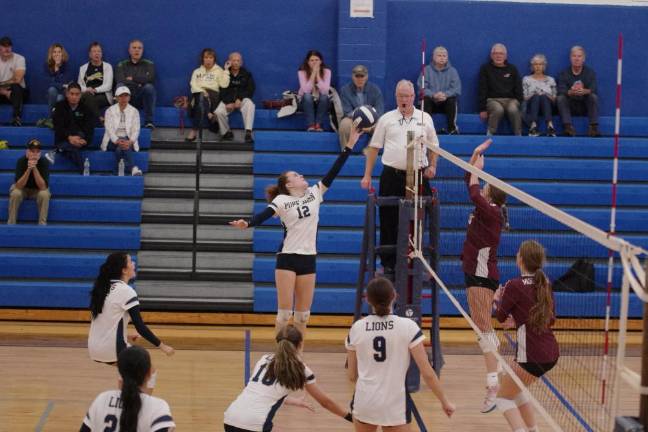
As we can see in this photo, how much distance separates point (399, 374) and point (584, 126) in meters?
10.3

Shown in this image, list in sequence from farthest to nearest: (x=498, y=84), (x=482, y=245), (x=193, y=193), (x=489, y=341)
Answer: (x=498, y=84)
(x=193, y=193)
(x=482, y=245)
(x=489, y=341)

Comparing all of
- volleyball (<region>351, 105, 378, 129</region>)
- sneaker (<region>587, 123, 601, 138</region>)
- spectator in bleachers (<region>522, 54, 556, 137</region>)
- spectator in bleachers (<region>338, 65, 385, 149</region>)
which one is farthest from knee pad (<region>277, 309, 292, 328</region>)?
sneaker (<region>587, 123, 601, 138</region>)

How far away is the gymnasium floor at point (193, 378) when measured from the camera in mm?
Answer: 8711

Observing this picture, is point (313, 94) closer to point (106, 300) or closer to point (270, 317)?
point (270, 317)

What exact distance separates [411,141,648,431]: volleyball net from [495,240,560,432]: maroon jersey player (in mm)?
112

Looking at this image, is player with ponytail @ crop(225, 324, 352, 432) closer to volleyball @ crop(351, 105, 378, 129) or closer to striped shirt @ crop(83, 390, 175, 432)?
striped shirt @ crop(83, 390, 175, 432)

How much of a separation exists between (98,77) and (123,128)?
4.65ft

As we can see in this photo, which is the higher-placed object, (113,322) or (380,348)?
(380,348)

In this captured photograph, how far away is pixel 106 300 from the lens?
25.7 ft

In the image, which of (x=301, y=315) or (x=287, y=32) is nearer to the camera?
(x=301, y=315)

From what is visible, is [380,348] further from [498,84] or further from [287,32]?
[287,32]

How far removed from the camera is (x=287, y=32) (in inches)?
634

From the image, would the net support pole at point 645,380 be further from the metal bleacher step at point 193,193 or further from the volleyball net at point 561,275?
the metal bleacher step at point 193,193

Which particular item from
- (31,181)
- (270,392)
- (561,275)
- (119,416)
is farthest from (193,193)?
(119,416)
